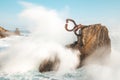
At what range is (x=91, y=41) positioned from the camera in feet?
78.9

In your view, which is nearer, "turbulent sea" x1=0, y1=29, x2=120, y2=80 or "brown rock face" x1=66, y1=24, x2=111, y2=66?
"turbulent sea" x1=0, y1=29, x2=120, y2=80

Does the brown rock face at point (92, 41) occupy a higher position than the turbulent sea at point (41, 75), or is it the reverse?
the brown rock face at point (92, 41)

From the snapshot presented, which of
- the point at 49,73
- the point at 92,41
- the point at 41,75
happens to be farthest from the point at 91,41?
the point at 41,75

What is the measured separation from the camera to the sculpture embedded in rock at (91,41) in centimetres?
2402

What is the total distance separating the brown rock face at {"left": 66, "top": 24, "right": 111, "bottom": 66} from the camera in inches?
945

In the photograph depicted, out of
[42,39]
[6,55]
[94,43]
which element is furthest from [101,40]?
[6,55]

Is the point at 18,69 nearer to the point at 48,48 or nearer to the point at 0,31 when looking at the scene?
the point at 48,48

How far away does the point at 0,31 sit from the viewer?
6856cm

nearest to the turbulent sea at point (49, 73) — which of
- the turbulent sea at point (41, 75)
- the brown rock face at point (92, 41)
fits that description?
the turbulent sea at point (41, 75)

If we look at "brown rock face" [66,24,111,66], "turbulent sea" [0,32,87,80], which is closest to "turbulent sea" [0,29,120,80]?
"turbulent sea" [0,32,87,80]

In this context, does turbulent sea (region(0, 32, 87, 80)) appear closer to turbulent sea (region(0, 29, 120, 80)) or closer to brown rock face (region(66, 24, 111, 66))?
turbulent sea (region(0, 29, 120, 80))

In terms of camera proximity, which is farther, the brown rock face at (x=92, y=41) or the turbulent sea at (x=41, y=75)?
the brown rock face at (x=92, y=41)

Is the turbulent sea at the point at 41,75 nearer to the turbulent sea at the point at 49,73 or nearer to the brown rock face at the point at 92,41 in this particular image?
the turbulent sea at the point at 49,73

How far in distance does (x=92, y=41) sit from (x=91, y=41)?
11 cm
